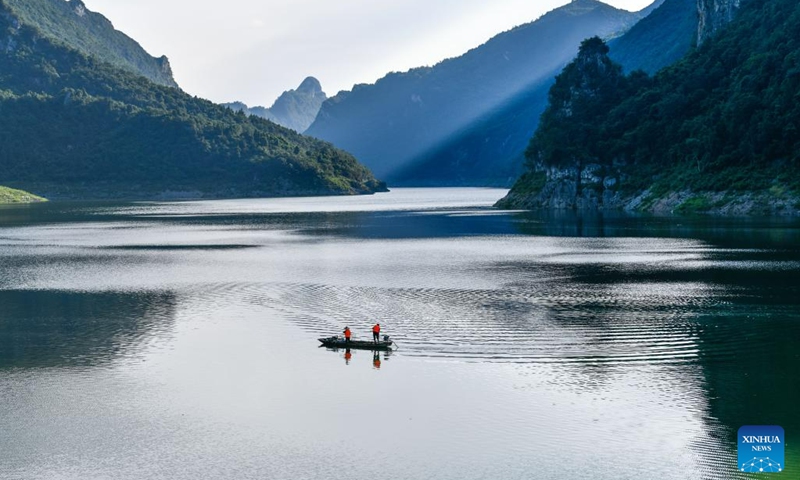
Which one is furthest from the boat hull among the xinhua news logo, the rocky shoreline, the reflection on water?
the rocky shoreline

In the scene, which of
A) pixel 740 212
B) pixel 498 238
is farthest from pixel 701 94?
pixel 498 238

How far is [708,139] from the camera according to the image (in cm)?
15950

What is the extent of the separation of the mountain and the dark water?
219 ft

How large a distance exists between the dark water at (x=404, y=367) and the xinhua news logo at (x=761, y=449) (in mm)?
440

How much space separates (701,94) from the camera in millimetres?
182625

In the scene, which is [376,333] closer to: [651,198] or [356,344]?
[356,344]

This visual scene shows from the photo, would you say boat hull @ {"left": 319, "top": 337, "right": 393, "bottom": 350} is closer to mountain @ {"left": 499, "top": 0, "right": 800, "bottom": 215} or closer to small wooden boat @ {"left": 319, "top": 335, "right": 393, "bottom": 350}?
small wooden boat @ {"left": 319, "top": 335, "right": 393, "bottom": 350}

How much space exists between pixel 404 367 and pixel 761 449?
1767 centimetres

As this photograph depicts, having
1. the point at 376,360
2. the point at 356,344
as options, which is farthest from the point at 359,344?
the point at 376,360

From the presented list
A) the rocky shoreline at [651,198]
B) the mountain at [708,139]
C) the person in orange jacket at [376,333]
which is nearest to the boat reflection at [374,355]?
the person in orange jacket at [376,333]

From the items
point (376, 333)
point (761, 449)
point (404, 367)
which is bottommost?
point (761, 449)

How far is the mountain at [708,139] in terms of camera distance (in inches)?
5728

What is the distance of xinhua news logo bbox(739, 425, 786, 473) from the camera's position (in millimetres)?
27453

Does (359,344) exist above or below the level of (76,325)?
below
